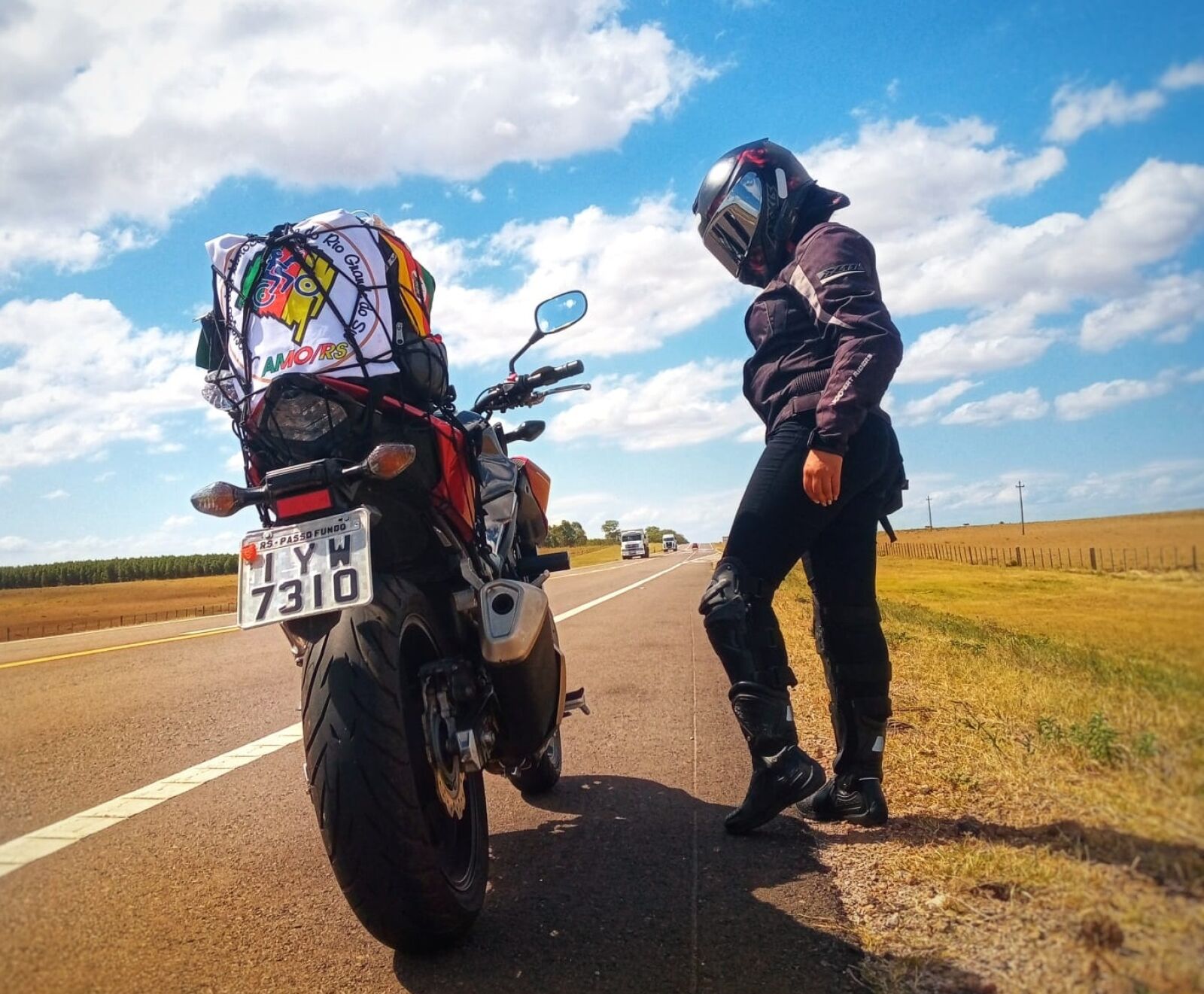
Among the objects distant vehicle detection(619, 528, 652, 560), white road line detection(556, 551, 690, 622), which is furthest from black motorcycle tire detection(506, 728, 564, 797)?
distant vehicle detection(619, 528, 652, 560)

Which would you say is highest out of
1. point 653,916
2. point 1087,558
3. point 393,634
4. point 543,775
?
point 1087,558

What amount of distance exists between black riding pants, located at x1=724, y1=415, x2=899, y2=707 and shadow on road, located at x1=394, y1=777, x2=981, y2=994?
0.63m

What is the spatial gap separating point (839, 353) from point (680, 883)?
65.7 inches

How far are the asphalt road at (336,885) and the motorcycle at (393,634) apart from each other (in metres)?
0.28

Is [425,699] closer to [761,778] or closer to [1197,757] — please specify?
[761,778]

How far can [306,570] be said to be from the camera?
84.3 inches

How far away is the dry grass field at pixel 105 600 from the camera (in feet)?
118

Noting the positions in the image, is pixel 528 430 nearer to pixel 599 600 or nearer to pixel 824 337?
pixel 824 337

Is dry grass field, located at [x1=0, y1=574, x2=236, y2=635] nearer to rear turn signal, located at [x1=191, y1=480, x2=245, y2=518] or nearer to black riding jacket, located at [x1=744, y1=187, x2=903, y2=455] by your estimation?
rear turn signal, located at [x1=191, y1=480, x2=245, y2=518]

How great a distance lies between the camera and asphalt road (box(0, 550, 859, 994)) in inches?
82.3

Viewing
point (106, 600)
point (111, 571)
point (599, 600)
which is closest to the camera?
point (599, 600)

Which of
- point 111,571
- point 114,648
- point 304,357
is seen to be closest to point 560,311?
point 304,357

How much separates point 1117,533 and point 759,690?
145 cm

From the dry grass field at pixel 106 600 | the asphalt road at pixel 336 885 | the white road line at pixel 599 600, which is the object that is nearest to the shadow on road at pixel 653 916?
the asphalt road at pixel 336 885
